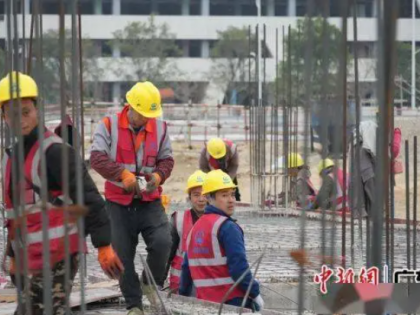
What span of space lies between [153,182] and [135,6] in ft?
152

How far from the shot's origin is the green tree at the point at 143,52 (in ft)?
150

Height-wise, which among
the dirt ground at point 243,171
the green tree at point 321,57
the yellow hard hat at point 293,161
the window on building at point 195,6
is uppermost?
the window on building at point 195,6

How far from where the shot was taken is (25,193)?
16.6 feet

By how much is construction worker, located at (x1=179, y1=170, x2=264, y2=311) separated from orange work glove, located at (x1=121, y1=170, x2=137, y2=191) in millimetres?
634

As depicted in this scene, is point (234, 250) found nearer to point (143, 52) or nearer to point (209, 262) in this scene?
point (209, 262)

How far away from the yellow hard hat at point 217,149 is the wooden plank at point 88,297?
4.21m

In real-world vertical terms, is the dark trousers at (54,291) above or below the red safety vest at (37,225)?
below

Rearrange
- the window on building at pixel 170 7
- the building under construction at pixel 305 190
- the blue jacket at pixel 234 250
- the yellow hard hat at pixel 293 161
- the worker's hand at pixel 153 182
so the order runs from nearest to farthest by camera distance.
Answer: the building under construction at pixel 305 190, the blue jacket at pixel 234 250, the worker's hand at pixel 153 182, the yellow hard hat at pixel 293 161, the window on building at pixel 170 7

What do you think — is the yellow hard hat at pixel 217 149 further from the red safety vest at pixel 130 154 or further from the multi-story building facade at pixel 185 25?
the multi-story building facade at pixel 185 25

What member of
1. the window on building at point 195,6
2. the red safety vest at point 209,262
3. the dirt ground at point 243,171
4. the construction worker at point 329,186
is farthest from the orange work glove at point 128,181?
the window on building at point 195,6

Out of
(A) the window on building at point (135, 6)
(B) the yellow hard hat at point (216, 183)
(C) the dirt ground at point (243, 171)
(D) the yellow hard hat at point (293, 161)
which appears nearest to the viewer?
(B) the yellow hard hat at point (216, 183)

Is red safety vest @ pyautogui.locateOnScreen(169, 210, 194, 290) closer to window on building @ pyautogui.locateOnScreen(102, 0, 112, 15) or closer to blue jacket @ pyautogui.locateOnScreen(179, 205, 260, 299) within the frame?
blue jacket @ pyautogui.locateOnScreen(179, 205, 260, 299)

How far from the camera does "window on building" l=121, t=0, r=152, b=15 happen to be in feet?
168

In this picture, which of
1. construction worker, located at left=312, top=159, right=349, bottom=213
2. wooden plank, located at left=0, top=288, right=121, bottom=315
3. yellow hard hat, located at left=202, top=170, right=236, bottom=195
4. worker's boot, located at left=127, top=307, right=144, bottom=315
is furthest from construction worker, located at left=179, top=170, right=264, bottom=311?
wooden plank, located at left=0, top=288, right=121, bottom=315
